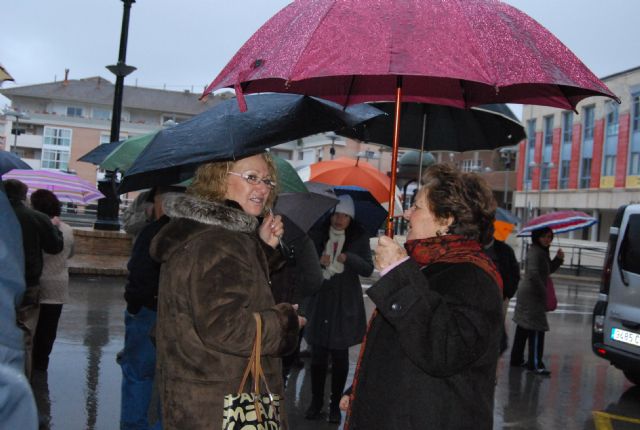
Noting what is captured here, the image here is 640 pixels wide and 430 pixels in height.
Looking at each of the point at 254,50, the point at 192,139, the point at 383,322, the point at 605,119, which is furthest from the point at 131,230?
the point at 605,119

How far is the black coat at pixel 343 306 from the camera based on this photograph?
6.18 metres

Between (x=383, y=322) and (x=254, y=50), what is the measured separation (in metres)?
1.26

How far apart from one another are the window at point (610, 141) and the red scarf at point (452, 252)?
4552cm

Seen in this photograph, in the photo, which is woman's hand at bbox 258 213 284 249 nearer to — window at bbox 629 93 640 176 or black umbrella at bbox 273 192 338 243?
black umbrella at bbox 273 192 338 243

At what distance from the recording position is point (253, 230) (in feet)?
9.75

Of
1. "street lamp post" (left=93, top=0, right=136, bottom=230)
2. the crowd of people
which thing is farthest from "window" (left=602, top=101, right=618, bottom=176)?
the crowd of people

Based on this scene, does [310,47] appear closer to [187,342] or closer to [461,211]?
[461,211]

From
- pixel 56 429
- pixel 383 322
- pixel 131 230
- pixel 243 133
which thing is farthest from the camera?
pixel 131 230

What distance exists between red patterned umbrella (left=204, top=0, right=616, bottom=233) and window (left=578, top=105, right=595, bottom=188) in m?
47.8

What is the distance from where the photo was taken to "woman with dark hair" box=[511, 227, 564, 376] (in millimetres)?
9180

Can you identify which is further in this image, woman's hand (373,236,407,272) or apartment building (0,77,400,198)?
apartment building (0,77,400,198)

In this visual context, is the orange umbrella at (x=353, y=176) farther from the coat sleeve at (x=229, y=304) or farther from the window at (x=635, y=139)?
the window at (x=635, y=139)

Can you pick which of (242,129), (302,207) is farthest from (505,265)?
(242,129)

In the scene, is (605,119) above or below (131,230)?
above
